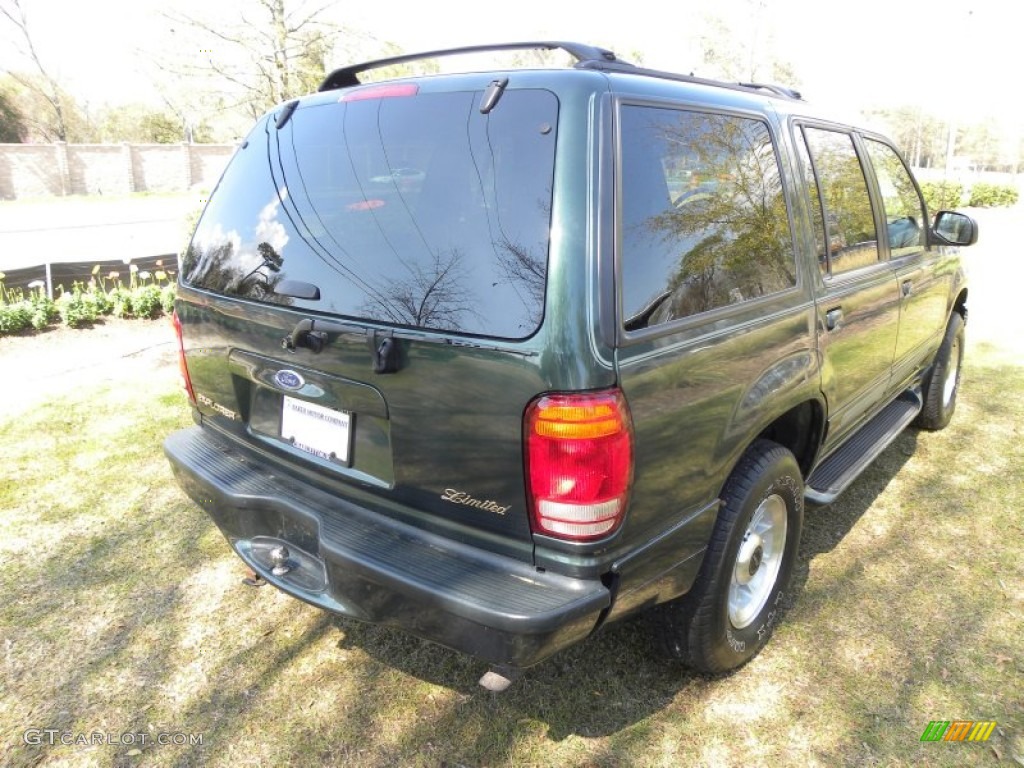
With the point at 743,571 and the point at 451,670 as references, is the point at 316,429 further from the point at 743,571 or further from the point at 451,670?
the point at 743,571

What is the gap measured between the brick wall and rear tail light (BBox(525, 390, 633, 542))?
2982 cm

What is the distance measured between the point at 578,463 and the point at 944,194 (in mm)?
22627

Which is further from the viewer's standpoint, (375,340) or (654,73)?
(654,73)

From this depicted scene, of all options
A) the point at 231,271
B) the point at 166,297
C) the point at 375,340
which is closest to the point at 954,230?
the point at 375,340

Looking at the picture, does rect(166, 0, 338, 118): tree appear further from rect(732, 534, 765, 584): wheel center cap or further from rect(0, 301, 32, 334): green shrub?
rect(732, 534, 765, 584): wheel center cap

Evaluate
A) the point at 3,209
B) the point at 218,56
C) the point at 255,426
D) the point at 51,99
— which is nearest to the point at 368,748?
the point at 255,426

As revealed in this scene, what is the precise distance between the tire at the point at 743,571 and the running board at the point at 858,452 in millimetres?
294

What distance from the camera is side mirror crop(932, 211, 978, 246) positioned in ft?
12.7

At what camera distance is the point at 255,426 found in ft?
7.98

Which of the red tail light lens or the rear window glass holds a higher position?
the red tail light lens

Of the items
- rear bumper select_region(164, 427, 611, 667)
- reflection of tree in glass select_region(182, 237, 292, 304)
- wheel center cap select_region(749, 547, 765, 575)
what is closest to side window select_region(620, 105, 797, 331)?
rear bumper select_region(164, 427, 611, 667)

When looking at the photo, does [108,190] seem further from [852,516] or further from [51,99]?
[852,516]

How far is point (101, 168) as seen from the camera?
31.3 meters

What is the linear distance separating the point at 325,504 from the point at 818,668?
186cm
